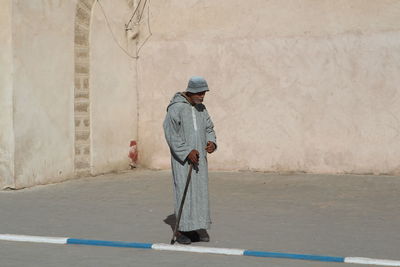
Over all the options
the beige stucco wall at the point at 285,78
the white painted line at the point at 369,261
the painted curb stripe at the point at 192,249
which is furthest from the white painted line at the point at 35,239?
the beige stucco wall at the point at 285,78

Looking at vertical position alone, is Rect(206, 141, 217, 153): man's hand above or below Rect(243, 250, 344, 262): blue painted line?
above

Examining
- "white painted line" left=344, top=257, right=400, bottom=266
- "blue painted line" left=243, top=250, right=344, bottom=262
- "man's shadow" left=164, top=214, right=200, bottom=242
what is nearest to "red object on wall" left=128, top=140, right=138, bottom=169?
"man's shadow" left=164, top=214, right=200, bottom=242

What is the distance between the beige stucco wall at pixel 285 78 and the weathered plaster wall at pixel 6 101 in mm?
2985

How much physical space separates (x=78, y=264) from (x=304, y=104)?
22.8 ft

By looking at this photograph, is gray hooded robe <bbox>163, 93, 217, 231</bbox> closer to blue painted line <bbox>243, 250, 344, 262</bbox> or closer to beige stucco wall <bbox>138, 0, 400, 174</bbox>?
blue painted line <bbox>243, 250, 344, 262</bbox>

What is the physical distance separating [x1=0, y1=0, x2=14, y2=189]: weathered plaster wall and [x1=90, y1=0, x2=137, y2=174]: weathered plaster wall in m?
1.80

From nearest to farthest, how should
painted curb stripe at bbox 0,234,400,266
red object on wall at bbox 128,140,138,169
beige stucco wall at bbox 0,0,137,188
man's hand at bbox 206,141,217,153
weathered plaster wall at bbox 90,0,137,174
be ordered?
painted curb stripe at bbox 0,234,400,266 → man's hand at bbox 206,141,217,153 → beige stucco wall at bbox 0,0,137,188 → weathered plaster wall at bbox 90,0,137,174 → red object on wall at bbox 128,140,138,169

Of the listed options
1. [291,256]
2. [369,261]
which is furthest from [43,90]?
[369,261]

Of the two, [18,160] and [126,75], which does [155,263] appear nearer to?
[18,160]

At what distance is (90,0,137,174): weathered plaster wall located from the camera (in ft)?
46.7

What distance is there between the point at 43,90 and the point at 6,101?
2.35 feet

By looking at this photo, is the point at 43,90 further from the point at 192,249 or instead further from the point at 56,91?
the point at 192,249

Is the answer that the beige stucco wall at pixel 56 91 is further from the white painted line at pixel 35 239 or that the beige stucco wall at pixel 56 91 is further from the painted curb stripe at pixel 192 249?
the painted curb stripe at pixel 192 249

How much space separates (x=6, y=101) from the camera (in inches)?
496
